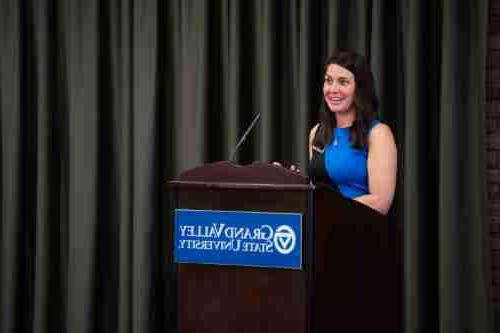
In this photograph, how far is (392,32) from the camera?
3.20 meters

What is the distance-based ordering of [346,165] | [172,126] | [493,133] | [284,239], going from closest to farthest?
[284,239]
[346,165]
[493,133]
[172,126]

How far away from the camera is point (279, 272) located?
1702 millimetres

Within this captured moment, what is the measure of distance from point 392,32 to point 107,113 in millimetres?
1395

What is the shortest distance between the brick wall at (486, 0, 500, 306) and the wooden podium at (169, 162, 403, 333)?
140 centimetres

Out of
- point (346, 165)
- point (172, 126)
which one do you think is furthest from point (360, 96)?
point (172, 126)

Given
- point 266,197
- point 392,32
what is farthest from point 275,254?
point 392,32

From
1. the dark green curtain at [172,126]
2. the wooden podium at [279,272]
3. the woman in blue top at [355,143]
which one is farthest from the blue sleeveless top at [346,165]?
the dark green curtain at [172,126]

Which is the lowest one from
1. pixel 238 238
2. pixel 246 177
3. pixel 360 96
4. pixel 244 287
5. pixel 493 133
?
pixel 244 287

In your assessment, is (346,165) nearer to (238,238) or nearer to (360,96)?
(360,96)

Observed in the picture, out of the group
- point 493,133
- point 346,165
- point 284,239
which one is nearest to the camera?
point 284,239

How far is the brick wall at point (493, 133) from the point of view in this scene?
308 centimetres

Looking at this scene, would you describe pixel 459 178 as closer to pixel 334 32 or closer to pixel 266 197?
pixel 334 32

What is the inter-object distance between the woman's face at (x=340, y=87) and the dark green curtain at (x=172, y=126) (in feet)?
2.52

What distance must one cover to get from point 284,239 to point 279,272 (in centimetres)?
8
